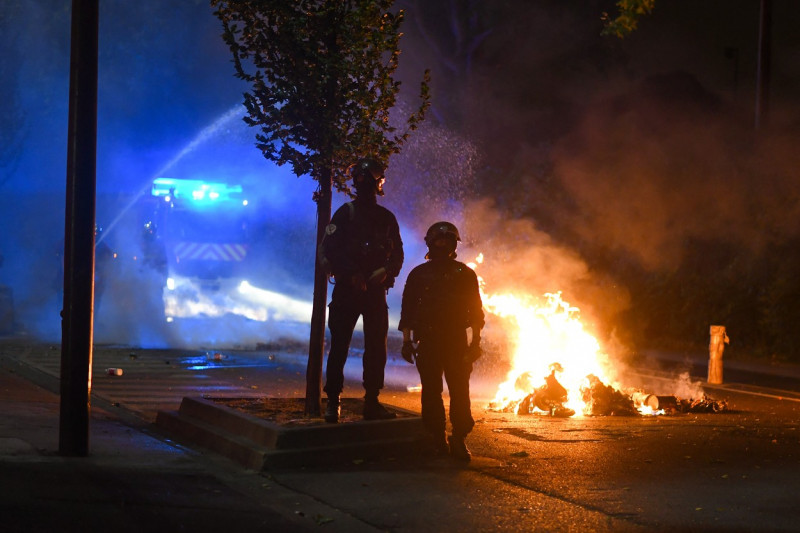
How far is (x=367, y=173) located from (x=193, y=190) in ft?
56.8

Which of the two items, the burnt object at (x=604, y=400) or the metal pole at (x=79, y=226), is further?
the burnt object at (x=604, y=400)

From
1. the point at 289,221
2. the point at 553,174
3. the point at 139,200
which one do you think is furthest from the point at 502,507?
the point at 289,221

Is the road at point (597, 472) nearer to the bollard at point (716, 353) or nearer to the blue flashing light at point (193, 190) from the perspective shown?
the bollard at point (716, 353)

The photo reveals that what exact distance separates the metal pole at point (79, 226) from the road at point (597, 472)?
1.48 m

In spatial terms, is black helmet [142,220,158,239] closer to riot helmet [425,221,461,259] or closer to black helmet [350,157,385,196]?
black helmet [350,157,385,196]

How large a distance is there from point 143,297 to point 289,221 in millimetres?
14369

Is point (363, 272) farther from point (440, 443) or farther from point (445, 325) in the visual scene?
point (440, 443)

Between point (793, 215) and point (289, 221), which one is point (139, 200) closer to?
point (289, 221)

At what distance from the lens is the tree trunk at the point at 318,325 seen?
7.54 metres

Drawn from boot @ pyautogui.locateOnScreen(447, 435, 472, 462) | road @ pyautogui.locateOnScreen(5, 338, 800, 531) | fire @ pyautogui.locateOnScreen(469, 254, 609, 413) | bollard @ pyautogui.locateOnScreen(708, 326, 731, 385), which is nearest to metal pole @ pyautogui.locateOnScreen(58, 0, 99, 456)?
road @ pyautogui.locateOnScreen(5, 338, 800, 531)

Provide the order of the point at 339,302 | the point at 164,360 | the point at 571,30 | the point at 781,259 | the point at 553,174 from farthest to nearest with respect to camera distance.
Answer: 1. the point at 571,30
2. the point at 553,174
3. the point at 781,259
4. the point at 164,360
5. the point at 339,302

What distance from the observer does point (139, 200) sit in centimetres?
2322

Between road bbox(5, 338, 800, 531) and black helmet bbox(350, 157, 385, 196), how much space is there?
6.77 feet

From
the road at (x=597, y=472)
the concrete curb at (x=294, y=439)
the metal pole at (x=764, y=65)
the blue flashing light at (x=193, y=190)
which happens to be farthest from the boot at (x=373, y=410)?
the blue flashing light at (x=193, y=190)
